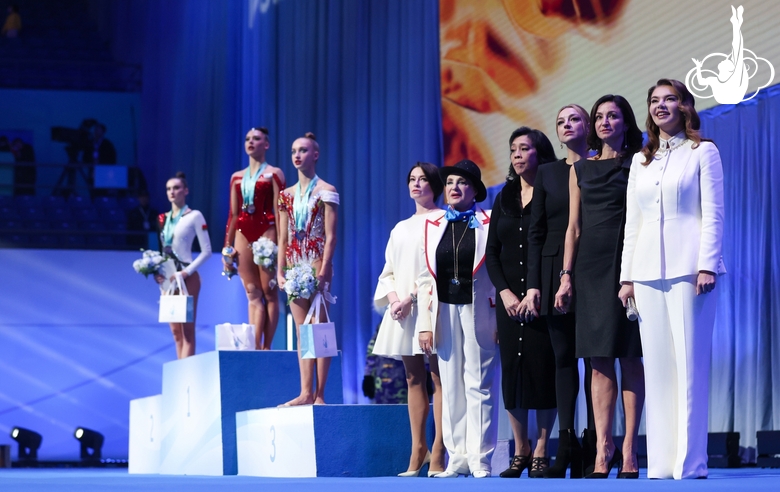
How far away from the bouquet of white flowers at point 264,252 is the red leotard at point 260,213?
0.19m

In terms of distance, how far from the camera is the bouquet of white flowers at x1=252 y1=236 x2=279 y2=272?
6.31 metres

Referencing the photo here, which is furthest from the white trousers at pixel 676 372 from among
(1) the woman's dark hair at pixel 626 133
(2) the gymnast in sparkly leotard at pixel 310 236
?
(2) the gymnast in sparkly leotard at pixel 310 236

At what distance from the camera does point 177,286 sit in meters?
7.34

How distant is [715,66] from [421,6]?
454cm

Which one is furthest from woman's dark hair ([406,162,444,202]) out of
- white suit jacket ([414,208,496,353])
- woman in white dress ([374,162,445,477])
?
white suit jacket ([414,208,496,353])

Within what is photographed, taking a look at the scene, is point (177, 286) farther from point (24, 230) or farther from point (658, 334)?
point (24, 230)

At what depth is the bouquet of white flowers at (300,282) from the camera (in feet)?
18.4

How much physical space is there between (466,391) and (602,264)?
972mm

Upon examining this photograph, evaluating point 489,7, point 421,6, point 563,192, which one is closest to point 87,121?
point 421,6

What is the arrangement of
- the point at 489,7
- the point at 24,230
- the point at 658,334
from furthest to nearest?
the point at 24,230 < the point at 489,7 < the point at 658,334

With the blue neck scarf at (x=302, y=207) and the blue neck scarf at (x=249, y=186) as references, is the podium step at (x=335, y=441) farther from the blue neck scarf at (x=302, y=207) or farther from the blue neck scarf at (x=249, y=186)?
the blue neck scarf at (x=249, y=186)

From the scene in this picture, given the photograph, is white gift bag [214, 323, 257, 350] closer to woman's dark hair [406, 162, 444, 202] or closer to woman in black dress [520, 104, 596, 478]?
woman's dark hair [406, 162, 444, 202]

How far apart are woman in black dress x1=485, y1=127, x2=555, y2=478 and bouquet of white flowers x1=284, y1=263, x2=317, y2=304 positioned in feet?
4.44

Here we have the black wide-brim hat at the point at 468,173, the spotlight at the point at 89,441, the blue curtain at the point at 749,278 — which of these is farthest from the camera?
the spotlight at the point at 89,441
